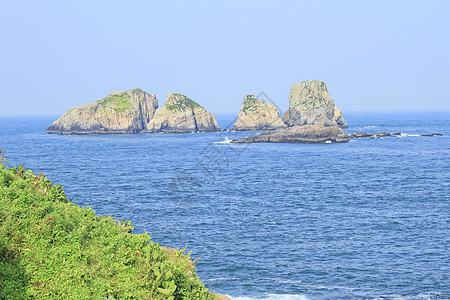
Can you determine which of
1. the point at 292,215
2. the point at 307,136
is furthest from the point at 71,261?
the point at 307,136

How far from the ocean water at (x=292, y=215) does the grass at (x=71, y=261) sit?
1564 cm

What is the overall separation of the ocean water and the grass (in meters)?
15.6

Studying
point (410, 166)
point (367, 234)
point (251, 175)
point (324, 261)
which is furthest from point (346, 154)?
point (324, 261)

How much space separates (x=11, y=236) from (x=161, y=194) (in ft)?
156

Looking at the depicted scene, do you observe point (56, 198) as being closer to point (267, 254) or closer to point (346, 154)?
point (267, 254)

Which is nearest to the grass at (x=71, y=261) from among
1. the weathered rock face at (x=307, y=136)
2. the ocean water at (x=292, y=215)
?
the ocean water at (x=292, y=215)

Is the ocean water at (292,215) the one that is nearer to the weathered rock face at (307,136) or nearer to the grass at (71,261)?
the grass at (71,261)

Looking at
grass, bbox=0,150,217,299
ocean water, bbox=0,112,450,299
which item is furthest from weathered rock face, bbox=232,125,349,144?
grass, bbox=0,150,217,299

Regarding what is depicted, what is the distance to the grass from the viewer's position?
51.0 ft

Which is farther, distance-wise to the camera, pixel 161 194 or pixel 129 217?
pixel 161 194

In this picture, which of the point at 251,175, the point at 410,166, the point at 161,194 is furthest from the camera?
the point at 410,166

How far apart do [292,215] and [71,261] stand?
124 ft

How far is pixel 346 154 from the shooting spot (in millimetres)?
115438

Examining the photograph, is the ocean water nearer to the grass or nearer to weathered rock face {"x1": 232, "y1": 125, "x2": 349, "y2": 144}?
the grass
